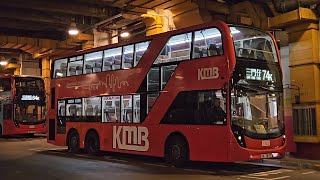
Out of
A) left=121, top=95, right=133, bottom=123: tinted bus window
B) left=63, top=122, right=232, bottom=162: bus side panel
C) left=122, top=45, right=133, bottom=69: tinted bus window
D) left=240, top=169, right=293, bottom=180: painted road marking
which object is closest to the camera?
left=240, top=169, right=293, bottom=180: painted road marking

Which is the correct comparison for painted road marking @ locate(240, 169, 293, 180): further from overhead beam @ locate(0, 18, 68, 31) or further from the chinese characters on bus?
overhead beam @ locate(0, 18, 68, 31)

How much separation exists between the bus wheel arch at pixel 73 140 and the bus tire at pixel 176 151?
5340 millimetres

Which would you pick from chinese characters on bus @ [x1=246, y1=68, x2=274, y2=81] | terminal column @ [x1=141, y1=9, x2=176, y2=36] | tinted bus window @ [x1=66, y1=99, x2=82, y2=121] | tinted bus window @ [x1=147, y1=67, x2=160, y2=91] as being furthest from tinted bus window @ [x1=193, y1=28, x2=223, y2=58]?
terminal column @ [x1=141, y1=9, x2=176, y2=36]

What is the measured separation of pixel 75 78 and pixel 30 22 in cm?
1019

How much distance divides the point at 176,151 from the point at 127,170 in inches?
64.5

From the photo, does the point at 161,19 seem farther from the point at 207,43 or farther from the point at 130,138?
the point at 207,43

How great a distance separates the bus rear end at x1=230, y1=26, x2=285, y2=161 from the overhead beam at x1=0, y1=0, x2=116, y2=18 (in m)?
11.5

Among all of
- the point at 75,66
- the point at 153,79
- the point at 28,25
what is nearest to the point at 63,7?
the point at 75,66

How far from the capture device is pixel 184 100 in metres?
12.5

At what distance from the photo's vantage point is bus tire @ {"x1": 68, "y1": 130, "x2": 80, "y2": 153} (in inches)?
673

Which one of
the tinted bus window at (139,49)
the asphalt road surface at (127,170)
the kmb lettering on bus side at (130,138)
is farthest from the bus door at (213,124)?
the tinted bus window at (139,49)

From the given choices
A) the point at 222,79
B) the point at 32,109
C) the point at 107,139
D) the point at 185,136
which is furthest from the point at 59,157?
the point at 32,109

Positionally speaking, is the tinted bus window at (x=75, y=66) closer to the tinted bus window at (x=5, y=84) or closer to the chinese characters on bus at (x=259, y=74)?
the chinese characters on bus at (x=259, y=74)

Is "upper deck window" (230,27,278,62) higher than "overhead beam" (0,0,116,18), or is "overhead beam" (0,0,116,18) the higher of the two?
"overhead beam" (0,0,116,18)
